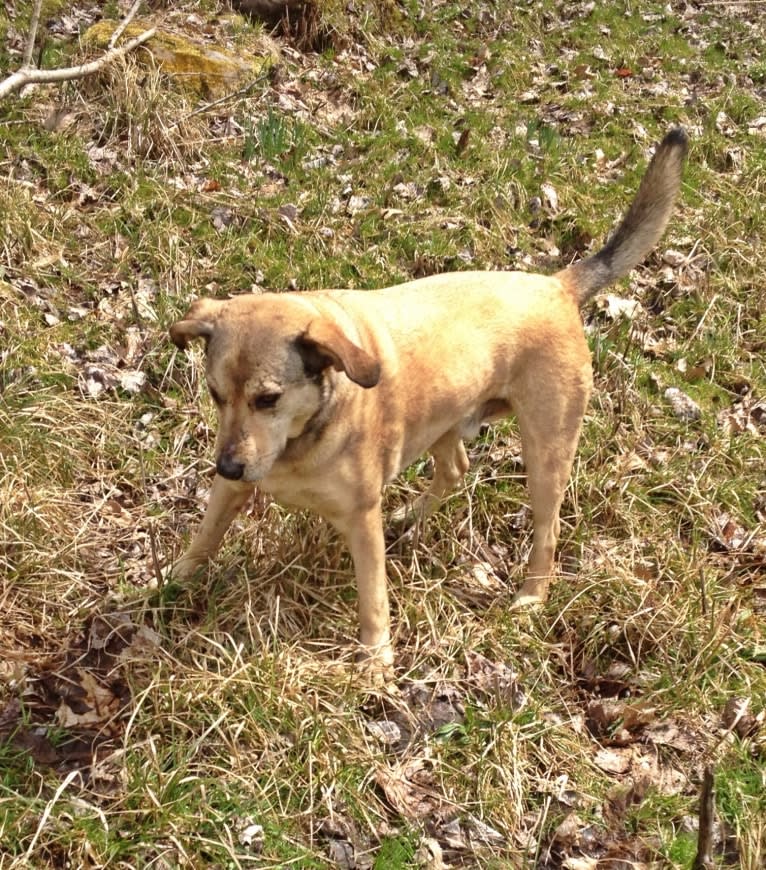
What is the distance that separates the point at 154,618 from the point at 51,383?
1.72 metres

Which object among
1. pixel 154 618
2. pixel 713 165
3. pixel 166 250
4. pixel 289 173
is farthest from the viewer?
pixel 713 165

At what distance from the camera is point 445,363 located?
13.1 feet

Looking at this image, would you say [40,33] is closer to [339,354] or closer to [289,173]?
[289,173]

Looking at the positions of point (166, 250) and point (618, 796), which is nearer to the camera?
point (618, 796)

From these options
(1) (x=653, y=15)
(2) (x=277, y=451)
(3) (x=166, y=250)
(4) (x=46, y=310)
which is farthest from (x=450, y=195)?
(1) (x=653, y=15)

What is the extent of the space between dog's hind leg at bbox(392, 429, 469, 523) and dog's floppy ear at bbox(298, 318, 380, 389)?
4.78 feet

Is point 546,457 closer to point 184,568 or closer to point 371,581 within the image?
point 371,581

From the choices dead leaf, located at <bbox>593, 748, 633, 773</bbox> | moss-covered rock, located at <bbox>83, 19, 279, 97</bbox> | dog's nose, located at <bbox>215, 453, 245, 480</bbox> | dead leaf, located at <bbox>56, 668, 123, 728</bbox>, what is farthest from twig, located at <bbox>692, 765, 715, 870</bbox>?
moss-covered rock, located at <bbox>83, 19, 279, 97</bbox>

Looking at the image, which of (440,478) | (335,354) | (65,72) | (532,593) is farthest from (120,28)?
(532,593)

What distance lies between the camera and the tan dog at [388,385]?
3.24 meters

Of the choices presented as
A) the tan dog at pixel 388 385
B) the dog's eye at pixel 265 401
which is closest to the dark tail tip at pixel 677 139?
the tan dog at pixel 388 385

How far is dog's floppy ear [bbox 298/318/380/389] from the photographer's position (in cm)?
312

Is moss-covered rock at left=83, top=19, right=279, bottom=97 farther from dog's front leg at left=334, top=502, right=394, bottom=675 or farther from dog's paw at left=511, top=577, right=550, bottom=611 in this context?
dog's paw at left=511, top=577, right=550, bottom=611

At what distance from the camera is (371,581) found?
3.99m
